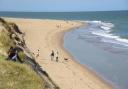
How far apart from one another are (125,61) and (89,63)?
12.0 ft

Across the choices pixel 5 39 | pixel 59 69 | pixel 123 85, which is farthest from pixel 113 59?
pixel 5 39

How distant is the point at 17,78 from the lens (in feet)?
34.2

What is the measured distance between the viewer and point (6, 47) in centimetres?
1725

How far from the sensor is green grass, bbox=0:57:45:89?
9953mm

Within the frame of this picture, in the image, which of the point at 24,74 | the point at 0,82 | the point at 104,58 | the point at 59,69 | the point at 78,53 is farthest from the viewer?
the point at 78,53

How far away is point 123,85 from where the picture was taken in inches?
929

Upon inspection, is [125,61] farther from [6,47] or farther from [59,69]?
[6,47]

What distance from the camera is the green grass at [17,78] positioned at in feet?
32.7

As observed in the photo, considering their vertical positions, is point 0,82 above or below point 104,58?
above

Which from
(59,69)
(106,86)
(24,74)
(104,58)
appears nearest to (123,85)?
(106,86)

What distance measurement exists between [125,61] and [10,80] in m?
23.9

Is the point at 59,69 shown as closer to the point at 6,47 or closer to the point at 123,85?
the point at 123,85

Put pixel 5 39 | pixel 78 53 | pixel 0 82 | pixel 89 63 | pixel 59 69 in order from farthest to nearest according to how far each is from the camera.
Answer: pixel 78 53, pixel 89 63, pixel 59 69, pixel 5 39, pixel 0 82

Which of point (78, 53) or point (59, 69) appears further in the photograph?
point (78, 53)
